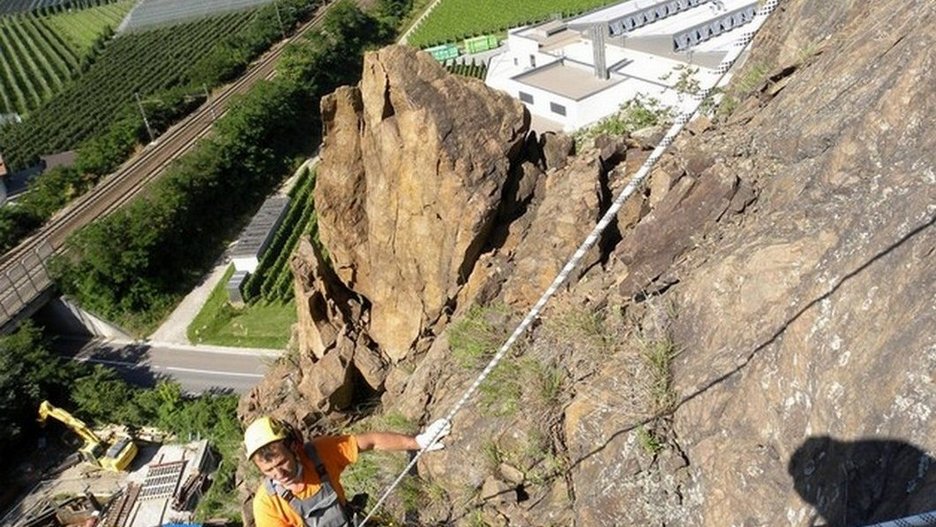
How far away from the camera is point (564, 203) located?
38.7ft

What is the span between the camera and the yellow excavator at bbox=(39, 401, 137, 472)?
98.3 feet

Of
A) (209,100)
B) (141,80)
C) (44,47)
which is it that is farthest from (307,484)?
(44,47)

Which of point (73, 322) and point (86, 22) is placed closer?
point (73, 322)

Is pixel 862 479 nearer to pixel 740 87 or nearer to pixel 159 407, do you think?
pixel 740 87

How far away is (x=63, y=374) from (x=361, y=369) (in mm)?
25832

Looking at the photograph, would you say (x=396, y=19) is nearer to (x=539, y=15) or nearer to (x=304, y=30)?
(x=304, y=30)

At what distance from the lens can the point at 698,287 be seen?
26.8ft

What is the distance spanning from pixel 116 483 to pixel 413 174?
2432cm

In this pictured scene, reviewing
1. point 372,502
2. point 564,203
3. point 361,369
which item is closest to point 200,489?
point 361,369

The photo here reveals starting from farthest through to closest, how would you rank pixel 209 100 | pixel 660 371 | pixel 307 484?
pixel 209 100
pixel 660 371
pixel 307 484

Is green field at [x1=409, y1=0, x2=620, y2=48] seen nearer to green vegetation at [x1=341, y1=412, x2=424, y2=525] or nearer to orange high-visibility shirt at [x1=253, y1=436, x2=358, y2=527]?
green vegetation at [x1=341, y1=412, x2=424, y2=525]

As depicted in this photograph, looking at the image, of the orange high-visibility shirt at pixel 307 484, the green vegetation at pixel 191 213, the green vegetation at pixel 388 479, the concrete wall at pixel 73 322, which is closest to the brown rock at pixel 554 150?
the green vegetation at pixel 388 479

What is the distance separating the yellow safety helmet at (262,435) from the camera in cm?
557

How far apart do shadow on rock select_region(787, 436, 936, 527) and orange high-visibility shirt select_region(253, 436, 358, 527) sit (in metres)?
4.17
